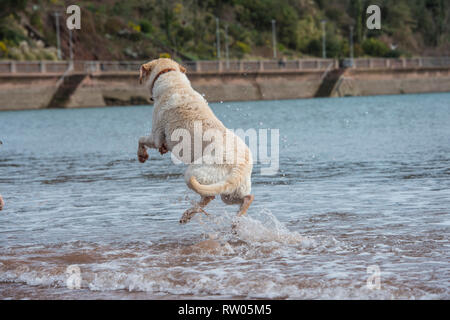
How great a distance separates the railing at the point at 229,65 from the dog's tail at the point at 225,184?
60114mm

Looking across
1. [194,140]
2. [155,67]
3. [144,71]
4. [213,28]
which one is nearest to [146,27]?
[213,28]

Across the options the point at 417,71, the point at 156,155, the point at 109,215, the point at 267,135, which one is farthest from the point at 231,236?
the point at 417,71

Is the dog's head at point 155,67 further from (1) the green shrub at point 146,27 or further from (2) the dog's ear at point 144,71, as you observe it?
(1) the green shrub at point 146,27

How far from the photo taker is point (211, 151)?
26.7 feet

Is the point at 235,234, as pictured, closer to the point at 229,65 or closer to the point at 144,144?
the point at 144,144

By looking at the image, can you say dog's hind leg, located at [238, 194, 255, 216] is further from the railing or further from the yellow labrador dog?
the railing

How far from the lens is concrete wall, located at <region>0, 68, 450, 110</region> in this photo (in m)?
66.8

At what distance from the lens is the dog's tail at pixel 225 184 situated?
793 cm

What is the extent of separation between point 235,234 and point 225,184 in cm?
92

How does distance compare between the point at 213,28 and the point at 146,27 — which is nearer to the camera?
the point at 146,27

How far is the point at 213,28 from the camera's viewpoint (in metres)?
97.9

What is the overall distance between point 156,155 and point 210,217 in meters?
11.6

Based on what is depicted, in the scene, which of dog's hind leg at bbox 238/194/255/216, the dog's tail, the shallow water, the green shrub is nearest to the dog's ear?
the shallow water
